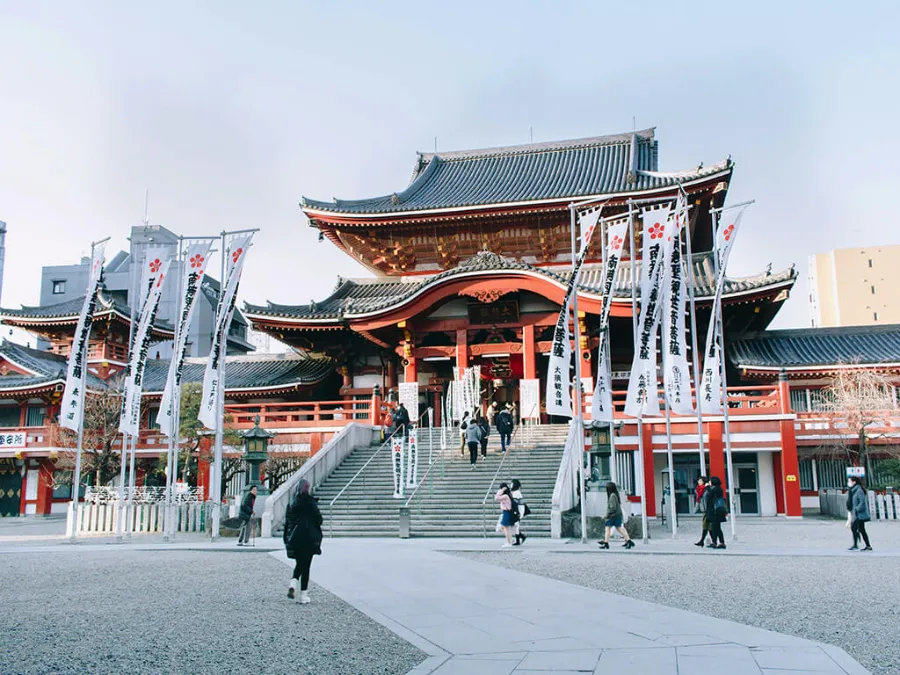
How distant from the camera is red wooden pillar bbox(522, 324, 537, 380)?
28.3 m

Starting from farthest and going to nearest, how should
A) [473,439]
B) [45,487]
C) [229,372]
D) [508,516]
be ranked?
1. [229,372]
2. [45,487]
3. [473,439]
4. [508,516]

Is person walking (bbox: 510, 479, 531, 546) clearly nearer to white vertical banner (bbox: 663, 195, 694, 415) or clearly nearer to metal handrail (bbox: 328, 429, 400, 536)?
white vertical banner (bbox: 663, 195, 694, 415)

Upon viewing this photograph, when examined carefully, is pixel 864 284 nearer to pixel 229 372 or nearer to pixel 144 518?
pixel 229 372

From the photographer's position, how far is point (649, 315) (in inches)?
703

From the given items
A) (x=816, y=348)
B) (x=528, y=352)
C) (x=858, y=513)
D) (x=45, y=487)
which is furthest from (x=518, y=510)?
(x=45, y=487)

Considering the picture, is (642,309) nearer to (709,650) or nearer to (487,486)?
(487,486)

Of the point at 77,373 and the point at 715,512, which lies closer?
the point at 715,512

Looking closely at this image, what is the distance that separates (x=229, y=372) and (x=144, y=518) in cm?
1298

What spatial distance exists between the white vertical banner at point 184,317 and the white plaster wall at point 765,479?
17.8m

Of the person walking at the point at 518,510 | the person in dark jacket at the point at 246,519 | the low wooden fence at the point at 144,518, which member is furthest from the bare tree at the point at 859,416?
the low wooden fence at the point at 144,518

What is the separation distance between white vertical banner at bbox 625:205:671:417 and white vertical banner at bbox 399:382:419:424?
1154 cm

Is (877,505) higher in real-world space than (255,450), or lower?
lower

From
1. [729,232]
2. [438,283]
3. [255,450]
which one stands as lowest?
[255,450]

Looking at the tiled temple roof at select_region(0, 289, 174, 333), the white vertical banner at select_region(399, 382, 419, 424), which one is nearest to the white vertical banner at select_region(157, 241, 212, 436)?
the white vertical banner at select_region(399, 382, 419, 424)
